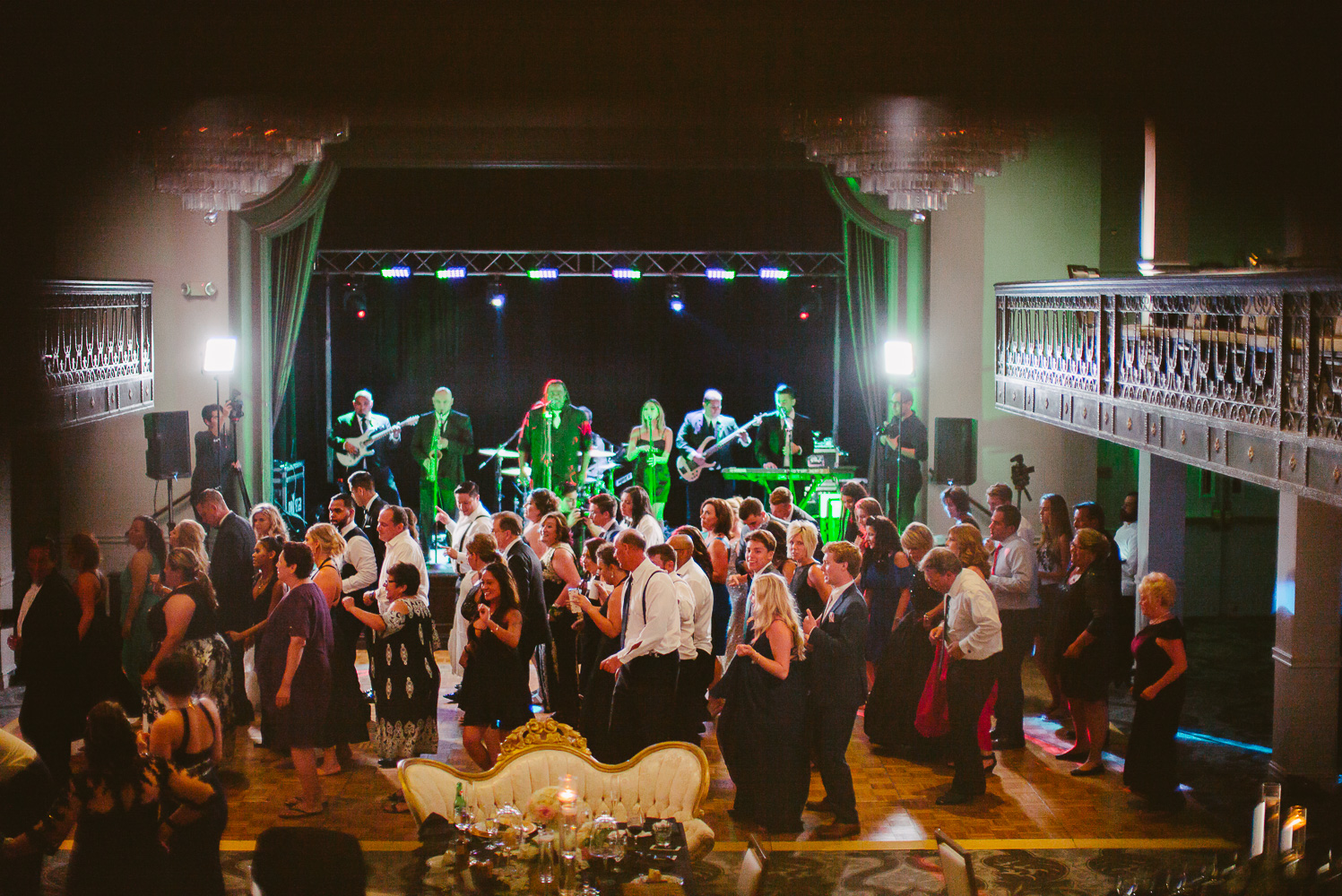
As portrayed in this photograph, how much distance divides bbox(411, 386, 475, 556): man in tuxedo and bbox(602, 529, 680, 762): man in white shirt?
18.0 ft

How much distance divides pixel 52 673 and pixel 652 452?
6585mm

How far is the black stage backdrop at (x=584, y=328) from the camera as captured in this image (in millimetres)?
11781

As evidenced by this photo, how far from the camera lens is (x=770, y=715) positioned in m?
5.48

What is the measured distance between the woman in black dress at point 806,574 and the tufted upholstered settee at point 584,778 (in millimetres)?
1991

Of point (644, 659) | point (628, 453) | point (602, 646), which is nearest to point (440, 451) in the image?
point (628, 453)

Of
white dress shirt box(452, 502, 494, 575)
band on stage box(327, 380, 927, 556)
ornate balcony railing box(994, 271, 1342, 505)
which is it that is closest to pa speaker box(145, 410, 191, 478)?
band on stage box(327, 380, 927, 556)

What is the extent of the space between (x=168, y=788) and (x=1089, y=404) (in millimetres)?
6192

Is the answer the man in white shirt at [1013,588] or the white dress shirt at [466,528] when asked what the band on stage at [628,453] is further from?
the man in white shirt at [1013,588]

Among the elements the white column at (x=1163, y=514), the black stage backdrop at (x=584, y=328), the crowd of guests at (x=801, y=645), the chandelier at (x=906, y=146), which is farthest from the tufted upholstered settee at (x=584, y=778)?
the black stage backdrop at (x=584, y=328)

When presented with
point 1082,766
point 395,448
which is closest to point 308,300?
point 395,448

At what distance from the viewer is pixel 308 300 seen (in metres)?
12.7

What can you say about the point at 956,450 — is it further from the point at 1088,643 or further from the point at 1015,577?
the point at 1088,643

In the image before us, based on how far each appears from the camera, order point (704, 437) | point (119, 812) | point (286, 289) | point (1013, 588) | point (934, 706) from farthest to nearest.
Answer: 1. point (704, 437)
2. point (286, 289)
3. point (1013, 588)
4. point (934, 706)
5. point (119, 812)

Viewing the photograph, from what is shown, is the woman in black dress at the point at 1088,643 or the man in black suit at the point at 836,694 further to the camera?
the woman in black dress at the point at 1088,643
